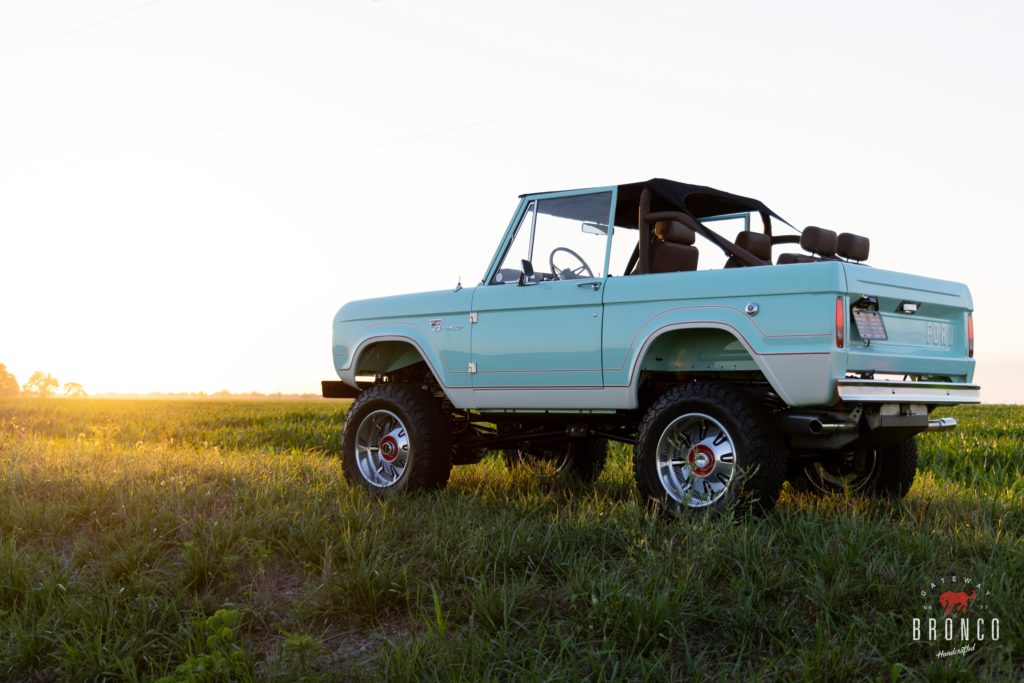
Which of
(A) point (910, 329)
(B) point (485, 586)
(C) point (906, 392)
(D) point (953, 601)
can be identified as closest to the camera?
(D) point (953, 601)

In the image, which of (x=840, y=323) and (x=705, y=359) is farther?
(x=705, y=359)

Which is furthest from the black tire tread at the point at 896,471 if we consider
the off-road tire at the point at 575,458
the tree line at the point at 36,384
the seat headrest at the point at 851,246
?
the tree line at the point at 36,384

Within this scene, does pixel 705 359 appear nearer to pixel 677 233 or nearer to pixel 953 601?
pixel 677 233

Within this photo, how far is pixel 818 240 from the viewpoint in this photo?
716cm

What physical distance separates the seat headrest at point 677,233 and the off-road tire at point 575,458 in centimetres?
248

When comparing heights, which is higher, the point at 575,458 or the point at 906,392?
the point at 906,392

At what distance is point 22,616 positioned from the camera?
5797 mm

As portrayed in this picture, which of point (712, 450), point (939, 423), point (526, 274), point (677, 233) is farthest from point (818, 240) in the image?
point (526, 274)

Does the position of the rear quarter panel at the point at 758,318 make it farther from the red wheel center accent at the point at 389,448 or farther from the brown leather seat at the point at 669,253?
the red wheel center accent at the point at 389,448

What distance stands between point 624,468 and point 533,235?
2846 mm

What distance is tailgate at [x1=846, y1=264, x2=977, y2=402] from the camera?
20.4 ft

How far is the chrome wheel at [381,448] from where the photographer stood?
845 cm

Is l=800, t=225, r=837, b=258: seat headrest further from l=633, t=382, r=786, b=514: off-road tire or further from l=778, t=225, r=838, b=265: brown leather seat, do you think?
l=633, t=382, r=786, b=514: off-road tire

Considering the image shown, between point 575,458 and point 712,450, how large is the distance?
2832 millimetres
